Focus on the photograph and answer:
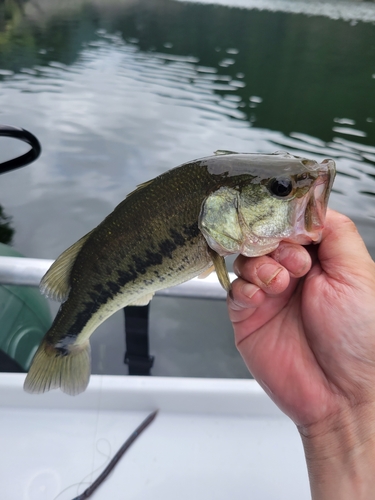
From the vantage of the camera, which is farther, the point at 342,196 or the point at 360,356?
the point at 342,196

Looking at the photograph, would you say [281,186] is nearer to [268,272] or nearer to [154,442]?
[268,272]

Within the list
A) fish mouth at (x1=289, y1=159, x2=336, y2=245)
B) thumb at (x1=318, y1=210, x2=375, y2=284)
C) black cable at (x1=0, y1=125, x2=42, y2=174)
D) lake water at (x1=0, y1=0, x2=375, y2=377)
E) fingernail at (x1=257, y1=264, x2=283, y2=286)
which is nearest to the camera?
fish mouth at (x1=289, y1=159, x2=336, y2=245)

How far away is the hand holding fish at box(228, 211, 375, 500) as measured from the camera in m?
1.72

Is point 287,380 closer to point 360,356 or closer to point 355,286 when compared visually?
point 360,356

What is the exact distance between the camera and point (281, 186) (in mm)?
1614

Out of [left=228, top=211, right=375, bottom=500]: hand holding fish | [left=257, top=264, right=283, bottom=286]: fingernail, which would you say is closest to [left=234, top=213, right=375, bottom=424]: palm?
[left=228, top=211, right=375, bottom=500]: hand holding fish

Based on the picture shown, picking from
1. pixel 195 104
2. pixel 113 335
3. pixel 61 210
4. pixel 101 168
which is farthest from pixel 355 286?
pixel 195 104

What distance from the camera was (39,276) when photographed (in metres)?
2.50

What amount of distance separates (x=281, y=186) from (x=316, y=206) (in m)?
0.16

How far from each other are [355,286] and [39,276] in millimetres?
1842

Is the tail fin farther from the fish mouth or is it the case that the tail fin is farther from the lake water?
the lake water

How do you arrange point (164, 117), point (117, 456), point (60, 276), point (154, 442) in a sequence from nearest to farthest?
point (60, 276), point (117, 456), point (154, 442), point (164, 117)

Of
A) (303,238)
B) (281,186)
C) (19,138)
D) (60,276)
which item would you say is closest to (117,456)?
(60,276)

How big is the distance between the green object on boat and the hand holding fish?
1976mm
